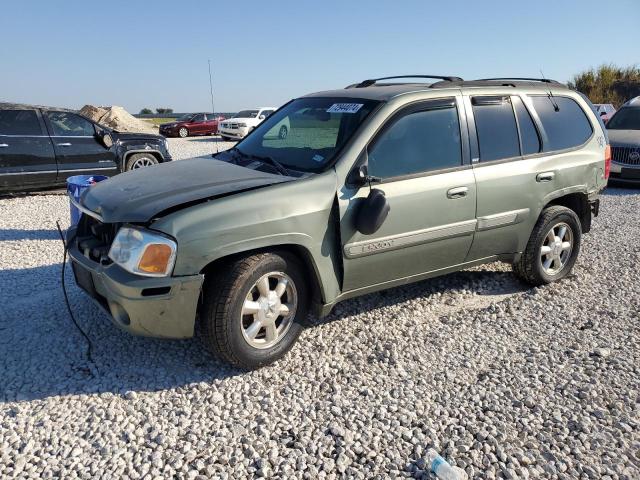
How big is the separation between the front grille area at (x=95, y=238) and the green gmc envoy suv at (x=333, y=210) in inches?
0.6

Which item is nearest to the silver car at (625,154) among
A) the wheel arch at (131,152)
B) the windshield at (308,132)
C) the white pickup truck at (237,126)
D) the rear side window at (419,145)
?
the rear side window at (419,145)

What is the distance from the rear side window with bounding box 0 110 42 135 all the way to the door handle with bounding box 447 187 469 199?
300 inches

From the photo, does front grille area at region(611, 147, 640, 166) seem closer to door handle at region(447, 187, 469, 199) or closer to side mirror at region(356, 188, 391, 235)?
door handle at region(447, 187, 469, 199)

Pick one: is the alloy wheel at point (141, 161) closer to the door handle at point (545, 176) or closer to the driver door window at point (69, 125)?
the driver door window at point (69, 125)

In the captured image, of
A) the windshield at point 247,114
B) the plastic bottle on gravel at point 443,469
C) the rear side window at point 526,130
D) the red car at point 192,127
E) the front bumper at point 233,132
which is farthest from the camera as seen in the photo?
the red car at point 192,127

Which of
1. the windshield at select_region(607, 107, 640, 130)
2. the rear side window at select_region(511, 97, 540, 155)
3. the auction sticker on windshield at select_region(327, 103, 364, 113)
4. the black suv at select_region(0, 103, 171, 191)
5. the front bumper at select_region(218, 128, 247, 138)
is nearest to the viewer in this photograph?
the auction sticker on windshield at select_region(327, 103, 364, 113)

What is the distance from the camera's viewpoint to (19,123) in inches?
343

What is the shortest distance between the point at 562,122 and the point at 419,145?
6.02 ft

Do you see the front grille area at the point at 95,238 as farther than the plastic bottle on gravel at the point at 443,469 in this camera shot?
Yes

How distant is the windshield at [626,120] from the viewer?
36.6ft

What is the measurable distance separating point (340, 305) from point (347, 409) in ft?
5.02

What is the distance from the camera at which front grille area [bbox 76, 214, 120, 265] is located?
3.38m

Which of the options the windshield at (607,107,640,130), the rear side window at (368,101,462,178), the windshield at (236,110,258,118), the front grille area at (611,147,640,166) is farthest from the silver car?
the windshield at (236,110,258,118)

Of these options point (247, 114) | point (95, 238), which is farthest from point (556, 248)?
point (247, 114)
